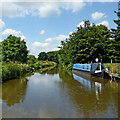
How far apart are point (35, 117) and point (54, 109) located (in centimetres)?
113

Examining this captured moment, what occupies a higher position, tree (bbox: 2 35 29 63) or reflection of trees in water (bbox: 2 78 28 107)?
tree (bbox: 2 35 29 63)

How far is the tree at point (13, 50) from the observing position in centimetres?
3316

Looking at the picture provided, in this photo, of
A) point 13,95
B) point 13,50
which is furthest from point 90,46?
point 13,50

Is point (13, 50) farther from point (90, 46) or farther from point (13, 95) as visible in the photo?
point (13, 95)

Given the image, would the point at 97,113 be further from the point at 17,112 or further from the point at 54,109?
the point at 17,112

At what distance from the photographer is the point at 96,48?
2248cm

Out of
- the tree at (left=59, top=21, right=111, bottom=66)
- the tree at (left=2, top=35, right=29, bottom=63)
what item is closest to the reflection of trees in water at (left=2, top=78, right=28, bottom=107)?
the tree at (left=59, top=21, right=111, bottom=66)

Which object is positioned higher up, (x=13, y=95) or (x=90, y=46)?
(x=90, y=46)

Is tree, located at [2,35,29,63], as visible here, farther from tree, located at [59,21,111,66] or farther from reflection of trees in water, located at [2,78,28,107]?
reflection of trees in water, located at [2,78,28,107]

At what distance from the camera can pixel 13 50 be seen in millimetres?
33938

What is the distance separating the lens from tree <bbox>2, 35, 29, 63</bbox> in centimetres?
3316

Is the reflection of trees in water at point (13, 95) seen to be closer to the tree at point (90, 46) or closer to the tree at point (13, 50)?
the tree at point (90, 46)

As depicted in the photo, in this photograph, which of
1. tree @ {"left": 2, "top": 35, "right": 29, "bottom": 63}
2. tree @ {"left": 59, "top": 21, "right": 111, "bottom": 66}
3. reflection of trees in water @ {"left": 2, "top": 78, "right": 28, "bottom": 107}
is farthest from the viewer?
tree @ {"left": 2, "top": 35, "right": 29, "bottom": 63}

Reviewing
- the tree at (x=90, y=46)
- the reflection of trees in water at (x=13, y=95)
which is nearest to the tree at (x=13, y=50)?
the tree at (x=90, y=46)
